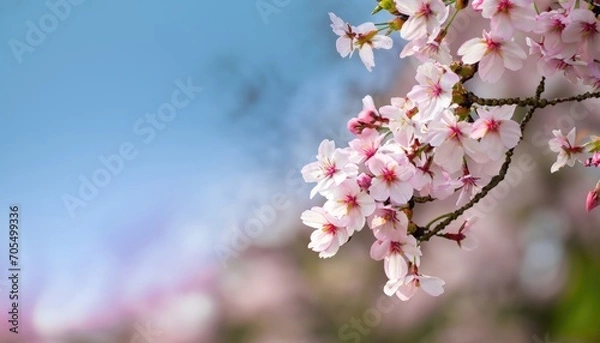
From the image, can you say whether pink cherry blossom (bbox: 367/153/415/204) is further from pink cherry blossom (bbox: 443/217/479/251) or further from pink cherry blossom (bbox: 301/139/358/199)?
pink cherry blossom (bbox: 443/217/479/251)

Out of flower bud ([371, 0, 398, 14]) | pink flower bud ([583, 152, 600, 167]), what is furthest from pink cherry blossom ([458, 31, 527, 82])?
pink flower bud ([583, 152, 600, 167])

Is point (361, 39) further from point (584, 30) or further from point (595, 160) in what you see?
point (595, 160)

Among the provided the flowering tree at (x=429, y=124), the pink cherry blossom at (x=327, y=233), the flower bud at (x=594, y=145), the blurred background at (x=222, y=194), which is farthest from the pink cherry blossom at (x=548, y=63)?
the blurred background at (x=222, y=194)

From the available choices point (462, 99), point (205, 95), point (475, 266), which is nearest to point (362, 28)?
point (462, 99)

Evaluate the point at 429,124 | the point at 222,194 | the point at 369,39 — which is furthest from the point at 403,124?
the point at 222,194

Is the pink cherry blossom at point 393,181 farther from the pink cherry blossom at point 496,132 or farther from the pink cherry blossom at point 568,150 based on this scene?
the pink cherry blossom at point 568,150

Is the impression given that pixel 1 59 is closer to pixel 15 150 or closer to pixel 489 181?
pixel 15 150
